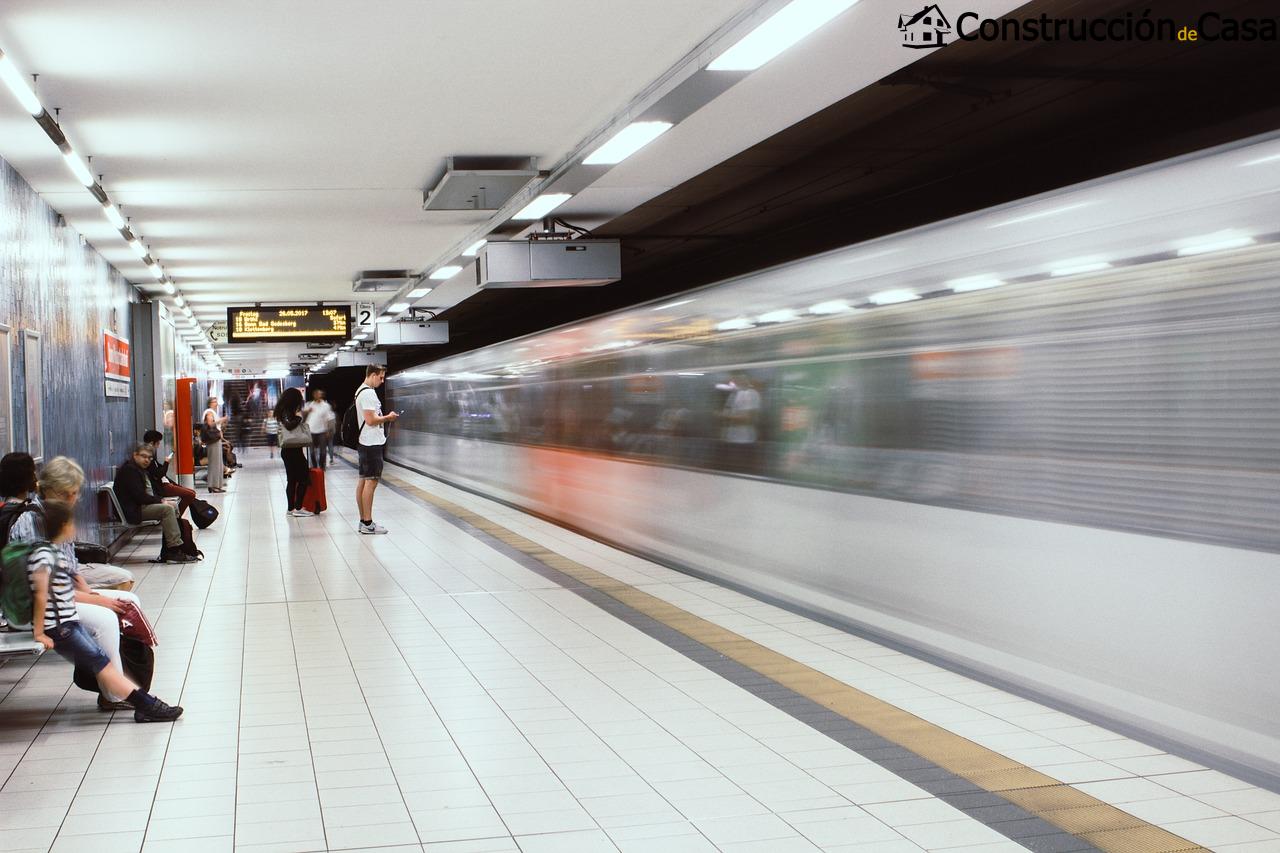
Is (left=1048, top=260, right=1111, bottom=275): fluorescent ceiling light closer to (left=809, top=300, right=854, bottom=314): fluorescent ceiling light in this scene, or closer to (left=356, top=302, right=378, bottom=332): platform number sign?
(left=809, top=300, right=854, bottom=314): fluorescent ceiling light

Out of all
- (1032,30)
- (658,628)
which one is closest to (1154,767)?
(658,628)

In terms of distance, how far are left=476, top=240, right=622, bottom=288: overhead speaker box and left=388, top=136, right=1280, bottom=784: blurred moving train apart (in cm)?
281

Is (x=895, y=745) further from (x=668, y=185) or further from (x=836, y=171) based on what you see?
(x=836, y=171)

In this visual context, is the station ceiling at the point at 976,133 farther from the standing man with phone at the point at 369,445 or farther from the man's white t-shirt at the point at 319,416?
the man's white t-shirt at the point at 319,416

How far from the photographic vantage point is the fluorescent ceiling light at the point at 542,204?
888 centimetres

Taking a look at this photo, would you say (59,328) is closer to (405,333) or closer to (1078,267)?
(1078,267)

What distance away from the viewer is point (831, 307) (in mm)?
6781

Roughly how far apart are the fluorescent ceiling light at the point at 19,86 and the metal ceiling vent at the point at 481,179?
288 cm

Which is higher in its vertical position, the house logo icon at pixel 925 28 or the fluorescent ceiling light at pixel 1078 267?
the house logo icon at pixel 925 28

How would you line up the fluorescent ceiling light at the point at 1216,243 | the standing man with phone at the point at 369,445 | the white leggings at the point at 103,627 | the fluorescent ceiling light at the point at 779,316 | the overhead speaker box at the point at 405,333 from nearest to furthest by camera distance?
the fluorescent ceiling light at the point at 1216,243, the white leggings at the point at 103,627, the fluorescent ceiling light at the point at 779,316, the standing man with phone at the point at 369,445, the overhead speaker box at the point at 405,333

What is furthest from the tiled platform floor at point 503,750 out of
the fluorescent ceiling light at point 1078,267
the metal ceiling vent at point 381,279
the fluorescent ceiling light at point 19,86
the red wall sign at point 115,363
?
the metal ceiling vent at point 381,279

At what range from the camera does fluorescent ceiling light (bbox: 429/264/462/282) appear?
13248 millimetres

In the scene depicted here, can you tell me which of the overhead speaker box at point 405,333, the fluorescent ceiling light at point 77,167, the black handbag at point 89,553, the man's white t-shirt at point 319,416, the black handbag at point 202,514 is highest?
the fluorescent ceiling light at point 77,167

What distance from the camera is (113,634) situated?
198 inches
